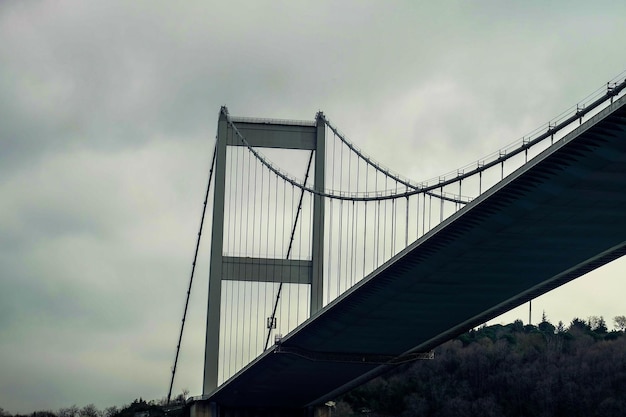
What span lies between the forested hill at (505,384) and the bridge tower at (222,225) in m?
37.3

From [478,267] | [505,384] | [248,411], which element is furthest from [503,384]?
[478,267]

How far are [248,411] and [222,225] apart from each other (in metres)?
9.02

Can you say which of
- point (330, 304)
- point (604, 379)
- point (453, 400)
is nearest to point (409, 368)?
point (453, 400)

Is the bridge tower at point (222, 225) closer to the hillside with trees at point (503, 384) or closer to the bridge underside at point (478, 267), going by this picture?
the bridge underside at point (478, 267)

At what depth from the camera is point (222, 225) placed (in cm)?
6312

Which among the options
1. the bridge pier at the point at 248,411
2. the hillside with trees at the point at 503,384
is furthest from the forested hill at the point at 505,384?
the bridge pier at the point at 248,411

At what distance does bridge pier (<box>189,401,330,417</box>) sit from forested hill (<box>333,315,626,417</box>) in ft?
98.5

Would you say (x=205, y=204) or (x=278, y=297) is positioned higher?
(x=205, y=204)

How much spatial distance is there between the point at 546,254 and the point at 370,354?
57.7 ft

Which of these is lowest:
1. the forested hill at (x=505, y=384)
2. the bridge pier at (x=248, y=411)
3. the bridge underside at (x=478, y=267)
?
the bridge pier at (x=248, y=411)

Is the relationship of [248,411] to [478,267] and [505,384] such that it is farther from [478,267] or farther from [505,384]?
[505,384]

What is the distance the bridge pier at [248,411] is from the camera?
61.6 meters

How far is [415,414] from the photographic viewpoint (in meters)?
104

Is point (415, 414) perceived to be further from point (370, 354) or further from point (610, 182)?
point (610, 182)
